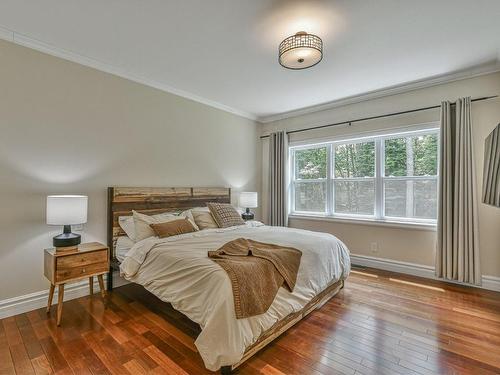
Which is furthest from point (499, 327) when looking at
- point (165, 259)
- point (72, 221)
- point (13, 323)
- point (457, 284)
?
point (13, 323)

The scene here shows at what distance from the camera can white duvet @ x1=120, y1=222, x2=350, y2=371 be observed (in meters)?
1.61

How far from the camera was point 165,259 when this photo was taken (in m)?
2.23

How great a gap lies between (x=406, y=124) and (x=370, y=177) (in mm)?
896

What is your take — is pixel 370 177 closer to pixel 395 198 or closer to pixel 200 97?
pixel 395 198

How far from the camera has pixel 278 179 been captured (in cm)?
487

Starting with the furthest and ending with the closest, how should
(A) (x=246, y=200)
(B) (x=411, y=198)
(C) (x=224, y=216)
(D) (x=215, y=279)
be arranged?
1. (A) (x=246, y=200)
2. (B) (x=411, y=198)
3. (C) (x=224, y=216)
4. (D) (x=215, y=279)

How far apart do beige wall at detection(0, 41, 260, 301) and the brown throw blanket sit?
1.76 m

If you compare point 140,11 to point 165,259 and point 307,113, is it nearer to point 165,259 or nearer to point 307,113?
point 165,259

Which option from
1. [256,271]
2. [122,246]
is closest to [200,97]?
[122,246]

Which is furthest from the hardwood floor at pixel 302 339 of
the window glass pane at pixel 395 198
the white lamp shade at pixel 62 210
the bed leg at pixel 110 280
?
the window glass pane at pixel 395 198

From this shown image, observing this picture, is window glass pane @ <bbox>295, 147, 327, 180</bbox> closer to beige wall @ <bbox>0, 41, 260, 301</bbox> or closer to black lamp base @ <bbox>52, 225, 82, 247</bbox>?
beige wall @ <bbox>0, 41, 260, 301</bbox>

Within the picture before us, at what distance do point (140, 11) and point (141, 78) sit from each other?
51.2 inches

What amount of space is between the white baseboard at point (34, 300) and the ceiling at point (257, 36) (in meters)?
2.45

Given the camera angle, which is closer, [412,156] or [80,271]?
[80,271]
